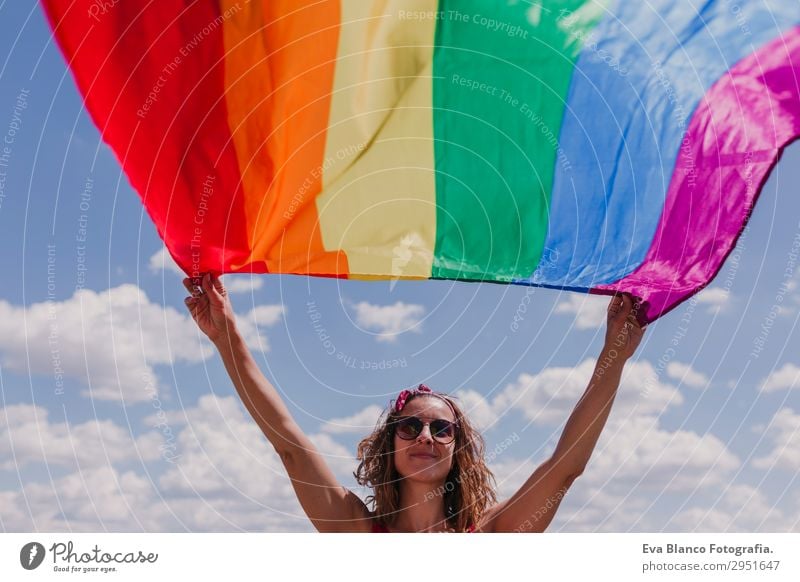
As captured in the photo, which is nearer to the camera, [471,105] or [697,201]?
[697,201]

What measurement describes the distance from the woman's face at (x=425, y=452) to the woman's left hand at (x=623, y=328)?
1329mm

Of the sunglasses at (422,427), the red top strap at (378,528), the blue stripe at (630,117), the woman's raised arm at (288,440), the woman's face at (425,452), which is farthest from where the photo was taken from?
the blue stripe at (630,117)

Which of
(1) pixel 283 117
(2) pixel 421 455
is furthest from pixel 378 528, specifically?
(1) pixel 283 117

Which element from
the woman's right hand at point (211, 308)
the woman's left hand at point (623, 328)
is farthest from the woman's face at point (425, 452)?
the woman's right hand at point (211, 308)

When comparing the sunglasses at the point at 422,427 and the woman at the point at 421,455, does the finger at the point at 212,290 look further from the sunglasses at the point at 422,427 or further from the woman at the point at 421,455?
the sunglasses at the point at 422,427

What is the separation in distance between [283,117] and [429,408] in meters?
2.87

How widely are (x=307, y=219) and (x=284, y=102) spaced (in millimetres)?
1037

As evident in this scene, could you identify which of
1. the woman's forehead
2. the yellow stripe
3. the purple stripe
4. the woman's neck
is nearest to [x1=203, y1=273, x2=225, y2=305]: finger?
the yellow stripe

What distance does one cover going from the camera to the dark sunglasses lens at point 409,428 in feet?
21.9

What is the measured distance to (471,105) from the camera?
8.26 metres

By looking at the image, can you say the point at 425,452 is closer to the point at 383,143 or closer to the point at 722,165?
the point at 383,143

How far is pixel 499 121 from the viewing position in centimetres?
816
